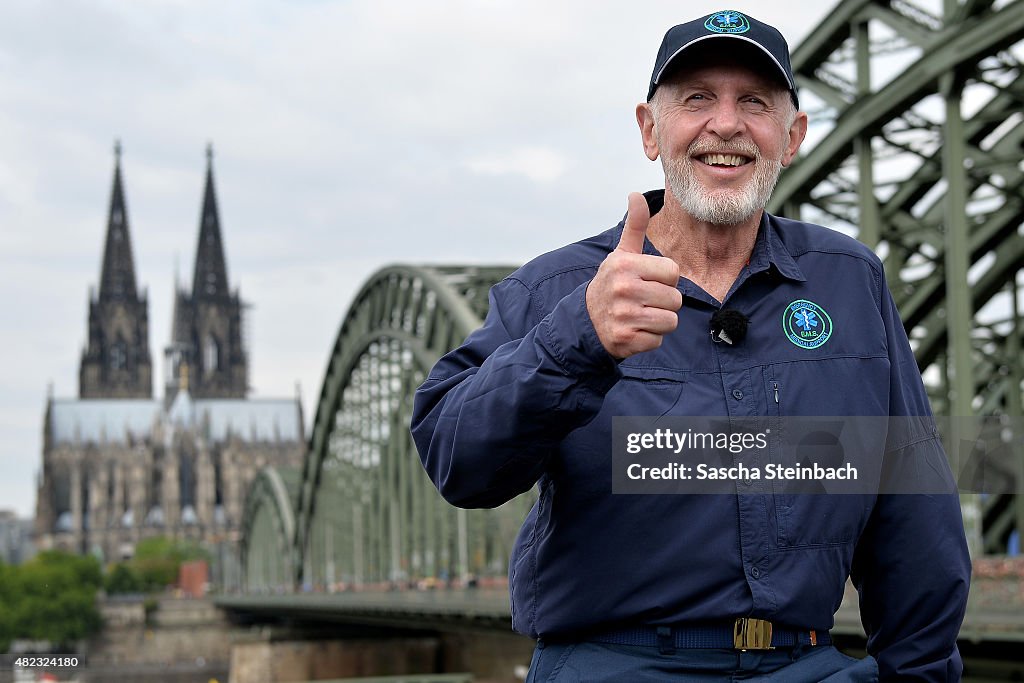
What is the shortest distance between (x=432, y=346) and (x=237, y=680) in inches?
518

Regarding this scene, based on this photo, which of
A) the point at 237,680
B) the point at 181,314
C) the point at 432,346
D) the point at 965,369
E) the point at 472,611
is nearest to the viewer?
the point at 965,369

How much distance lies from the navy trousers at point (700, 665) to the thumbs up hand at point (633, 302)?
465 mm

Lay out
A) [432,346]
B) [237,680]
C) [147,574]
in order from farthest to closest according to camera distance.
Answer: [147,574] → [237,680] → [432,346]

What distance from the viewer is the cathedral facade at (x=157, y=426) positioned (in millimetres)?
125688

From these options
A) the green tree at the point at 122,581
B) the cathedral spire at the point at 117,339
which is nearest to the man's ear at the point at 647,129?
the green tree at the point at 122,581

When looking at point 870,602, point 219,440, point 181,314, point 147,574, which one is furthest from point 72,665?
point 181,314

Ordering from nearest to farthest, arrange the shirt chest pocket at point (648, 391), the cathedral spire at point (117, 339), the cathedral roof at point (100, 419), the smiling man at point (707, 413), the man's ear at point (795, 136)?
the smiling man at point (707, 413)
the shirt chest pocket at point (648, 391)
the man's ear at point (795, 136)
the cathedral roof at point (100, 419)
the cathedral spire at point (117, 339)

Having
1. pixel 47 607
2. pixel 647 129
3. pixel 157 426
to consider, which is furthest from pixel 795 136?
pixel 157 426

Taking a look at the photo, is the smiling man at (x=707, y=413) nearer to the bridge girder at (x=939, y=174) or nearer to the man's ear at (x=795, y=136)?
the man's ear at (x=795, y=136)

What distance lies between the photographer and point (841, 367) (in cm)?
230

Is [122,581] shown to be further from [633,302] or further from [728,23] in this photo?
[633,302]

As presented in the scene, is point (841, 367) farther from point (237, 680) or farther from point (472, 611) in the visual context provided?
point (237, 680)

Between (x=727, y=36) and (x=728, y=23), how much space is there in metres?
0.03

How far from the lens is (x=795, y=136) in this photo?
2.53 meters
